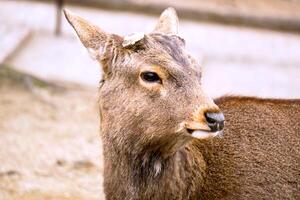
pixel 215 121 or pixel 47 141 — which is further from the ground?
pixel 215 121

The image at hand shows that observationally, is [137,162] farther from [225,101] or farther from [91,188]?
[91,188]

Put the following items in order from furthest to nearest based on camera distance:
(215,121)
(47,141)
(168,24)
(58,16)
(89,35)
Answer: (58,16) < (47,141) < (168,24) < (89,35) < (215,121)

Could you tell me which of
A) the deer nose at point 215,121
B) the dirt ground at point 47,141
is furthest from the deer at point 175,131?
the dirt ground at point 47,141

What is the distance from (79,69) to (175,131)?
6.42 metres

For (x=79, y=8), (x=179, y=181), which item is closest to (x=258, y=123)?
(x=179, y=181)

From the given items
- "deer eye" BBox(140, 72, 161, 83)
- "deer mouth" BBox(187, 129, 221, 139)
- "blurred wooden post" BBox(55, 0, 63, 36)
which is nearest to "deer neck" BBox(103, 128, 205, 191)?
"deer mouth" BBox(187, 129, 221, 139)

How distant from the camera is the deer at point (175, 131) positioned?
521 cm

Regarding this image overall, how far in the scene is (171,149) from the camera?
5.37m

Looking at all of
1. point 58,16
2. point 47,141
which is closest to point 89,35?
point 47,141

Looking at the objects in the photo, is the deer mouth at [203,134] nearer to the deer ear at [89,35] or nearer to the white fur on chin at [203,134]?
the white fur on chin at [203,134]

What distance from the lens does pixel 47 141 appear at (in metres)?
8.75

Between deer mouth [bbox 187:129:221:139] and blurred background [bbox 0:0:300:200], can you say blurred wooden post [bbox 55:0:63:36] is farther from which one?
deer mouth [bbox 187:129:221:139]

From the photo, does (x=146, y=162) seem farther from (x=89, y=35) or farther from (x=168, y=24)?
(x=168, y=24)

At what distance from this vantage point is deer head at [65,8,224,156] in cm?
512
